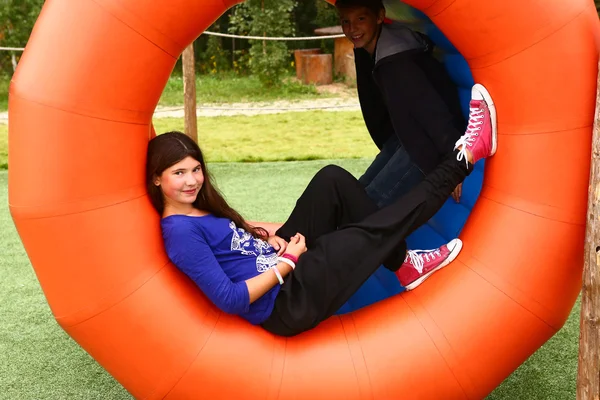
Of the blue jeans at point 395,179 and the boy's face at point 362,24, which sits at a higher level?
the boy's face at point 362,24

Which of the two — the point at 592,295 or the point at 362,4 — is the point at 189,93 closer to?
the point at 362,4

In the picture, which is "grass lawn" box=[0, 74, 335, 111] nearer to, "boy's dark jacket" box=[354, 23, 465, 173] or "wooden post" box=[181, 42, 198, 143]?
"wooden post" box=[181, 42, 198, 143]

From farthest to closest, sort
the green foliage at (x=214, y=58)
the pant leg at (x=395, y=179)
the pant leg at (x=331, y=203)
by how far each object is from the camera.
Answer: the green foliage at (x=214, y=58) < the pant leg at (x=395, y=179) < the pant leg at (x=331, y=203)

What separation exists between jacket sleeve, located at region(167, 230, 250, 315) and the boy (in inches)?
33.3

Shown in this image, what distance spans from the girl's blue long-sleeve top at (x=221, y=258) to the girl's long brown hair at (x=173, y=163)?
0.06 m

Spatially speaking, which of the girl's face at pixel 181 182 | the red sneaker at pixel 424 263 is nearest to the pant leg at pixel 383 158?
the red sneaker at pixel 424 263

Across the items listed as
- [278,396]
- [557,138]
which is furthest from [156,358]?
[557,138]

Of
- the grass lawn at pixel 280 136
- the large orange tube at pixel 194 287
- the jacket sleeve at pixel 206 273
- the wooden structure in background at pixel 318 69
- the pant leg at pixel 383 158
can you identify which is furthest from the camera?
the wooden structure in background at pixel 318 69

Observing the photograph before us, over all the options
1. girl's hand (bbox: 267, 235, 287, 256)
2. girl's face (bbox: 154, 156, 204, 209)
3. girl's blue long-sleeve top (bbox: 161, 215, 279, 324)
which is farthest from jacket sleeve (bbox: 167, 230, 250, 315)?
girl's hand (bbox: 267, 235, 287, 256)

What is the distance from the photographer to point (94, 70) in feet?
5.59

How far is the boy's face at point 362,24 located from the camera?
7.87 feet

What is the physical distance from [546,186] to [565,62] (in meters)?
0.35

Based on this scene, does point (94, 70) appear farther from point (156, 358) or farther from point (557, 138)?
point (557, 138)

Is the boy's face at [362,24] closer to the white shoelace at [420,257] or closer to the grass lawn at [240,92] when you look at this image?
the white shoelace at [420,257]
